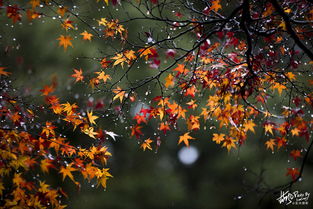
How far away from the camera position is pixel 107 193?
563 centimetres

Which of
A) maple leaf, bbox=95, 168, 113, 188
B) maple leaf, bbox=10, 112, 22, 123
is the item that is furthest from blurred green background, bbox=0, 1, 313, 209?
maple leaf, bbox=95, 168, 113, 188

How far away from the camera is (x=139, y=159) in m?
5.85

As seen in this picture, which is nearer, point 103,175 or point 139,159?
point 103,175

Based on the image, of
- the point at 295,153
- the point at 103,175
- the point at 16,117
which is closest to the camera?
the point at 103,175

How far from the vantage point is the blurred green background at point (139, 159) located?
220 inches

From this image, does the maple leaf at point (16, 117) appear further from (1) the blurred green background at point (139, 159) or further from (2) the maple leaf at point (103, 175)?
(1) the blurred green background at point (139, 159)

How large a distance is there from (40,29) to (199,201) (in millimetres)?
4405

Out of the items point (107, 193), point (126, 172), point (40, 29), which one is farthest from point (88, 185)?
point (40, 29)

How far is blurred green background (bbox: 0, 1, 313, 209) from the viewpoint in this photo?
5582 mm

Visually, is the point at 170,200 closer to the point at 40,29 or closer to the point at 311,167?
the point at 311,167
